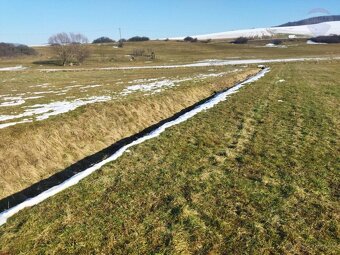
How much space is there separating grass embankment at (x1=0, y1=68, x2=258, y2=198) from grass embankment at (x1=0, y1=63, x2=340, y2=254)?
13.5 feet

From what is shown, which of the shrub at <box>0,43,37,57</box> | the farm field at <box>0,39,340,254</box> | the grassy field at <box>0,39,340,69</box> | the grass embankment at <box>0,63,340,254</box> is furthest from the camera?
the shrub at <box>0,43,37,57</box>

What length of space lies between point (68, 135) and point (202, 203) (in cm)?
1084

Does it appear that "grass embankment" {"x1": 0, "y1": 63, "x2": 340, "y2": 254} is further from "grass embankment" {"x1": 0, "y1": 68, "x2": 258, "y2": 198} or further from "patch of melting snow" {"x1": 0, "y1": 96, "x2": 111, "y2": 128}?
"patch of melting snow" {"x1": 0, "y1": 96, "x2": 111, "y2": 128}

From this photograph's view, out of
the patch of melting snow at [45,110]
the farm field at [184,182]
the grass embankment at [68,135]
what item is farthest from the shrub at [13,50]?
the farm field at [184,182]

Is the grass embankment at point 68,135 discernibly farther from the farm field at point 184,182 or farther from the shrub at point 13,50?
the shrub at point 13,50

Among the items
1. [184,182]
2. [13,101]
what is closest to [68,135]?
[184,182]

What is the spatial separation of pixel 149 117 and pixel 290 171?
43.6 feet

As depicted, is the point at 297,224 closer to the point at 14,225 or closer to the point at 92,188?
the point at 92,188

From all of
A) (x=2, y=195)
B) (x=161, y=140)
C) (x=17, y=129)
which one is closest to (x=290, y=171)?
(x=161, y=140)

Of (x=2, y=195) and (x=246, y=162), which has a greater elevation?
(x=246, y=162)

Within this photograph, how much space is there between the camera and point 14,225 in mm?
8469

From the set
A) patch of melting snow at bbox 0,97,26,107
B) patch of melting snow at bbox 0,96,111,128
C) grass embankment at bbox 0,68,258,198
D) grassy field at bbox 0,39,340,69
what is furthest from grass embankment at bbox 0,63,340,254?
grassy field at bbox 0,39,340,69

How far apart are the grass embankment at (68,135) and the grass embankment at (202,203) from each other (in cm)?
413

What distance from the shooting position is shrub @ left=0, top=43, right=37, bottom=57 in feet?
444
